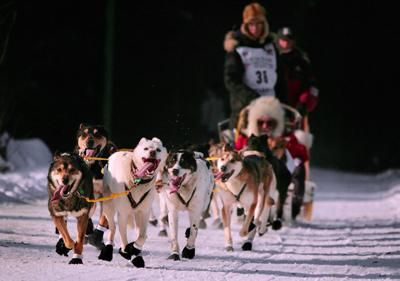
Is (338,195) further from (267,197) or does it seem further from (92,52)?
(267,197)

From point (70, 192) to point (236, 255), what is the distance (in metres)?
2.02

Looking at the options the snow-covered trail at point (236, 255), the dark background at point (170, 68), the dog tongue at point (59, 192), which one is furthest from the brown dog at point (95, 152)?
the dark background at point (170, 68)

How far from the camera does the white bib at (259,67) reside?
12875mm

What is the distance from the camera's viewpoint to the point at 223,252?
9.48 m

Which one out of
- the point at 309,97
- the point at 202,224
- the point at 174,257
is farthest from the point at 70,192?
the point at 309,97

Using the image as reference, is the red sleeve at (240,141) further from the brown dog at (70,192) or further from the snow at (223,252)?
the brown dog at (70,192)

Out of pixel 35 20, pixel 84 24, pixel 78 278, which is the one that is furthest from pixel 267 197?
pixel 84 24

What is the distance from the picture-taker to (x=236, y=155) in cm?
1005

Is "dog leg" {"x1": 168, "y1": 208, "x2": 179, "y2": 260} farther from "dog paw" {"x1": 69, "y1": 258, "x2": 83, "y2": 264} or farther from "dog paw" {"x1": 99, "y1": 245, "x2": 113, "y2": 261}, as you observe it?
→ "dog paw" {"x1": 69, "y1": 258, "x2": 83, "y2": 264}

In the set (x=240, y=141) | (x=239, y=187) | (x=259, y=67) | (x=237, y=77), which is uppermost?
(x=259, y=67)

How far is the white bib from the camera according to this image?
42.2 feet

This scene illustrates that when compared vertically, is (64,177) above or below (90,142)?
below

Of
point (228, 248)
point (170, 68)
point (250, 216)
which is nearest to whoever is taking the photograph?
point (228, 248)

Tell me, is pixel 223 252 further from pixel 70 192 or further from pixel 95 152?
pixel 70 192
